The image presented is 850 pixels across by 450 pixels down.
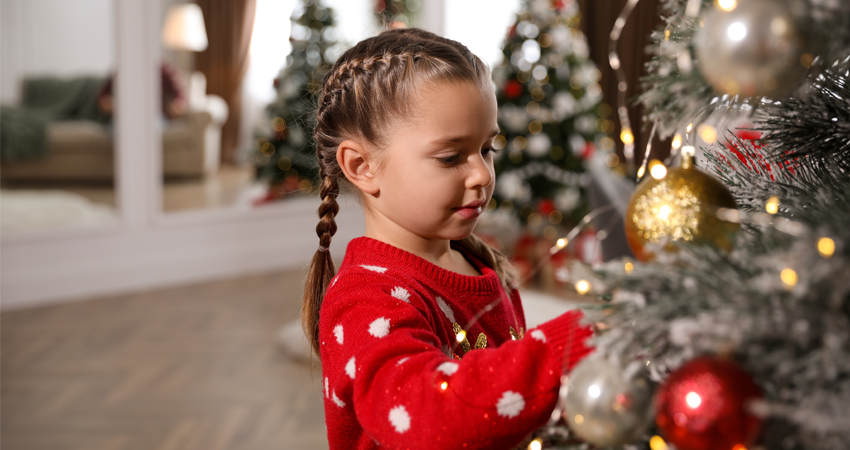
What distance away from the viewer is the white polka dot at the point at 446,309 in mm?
1010

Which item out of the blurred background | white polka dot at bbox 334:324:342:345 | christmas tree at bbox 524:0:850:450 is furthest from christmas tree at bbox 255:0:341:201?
christmas tree at bbox 524:0:850:450

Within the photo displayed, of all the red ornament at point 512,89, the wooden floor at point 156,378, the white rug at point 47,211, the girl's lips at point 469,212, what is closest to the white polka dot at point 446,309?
the girl's lips at point 469,212

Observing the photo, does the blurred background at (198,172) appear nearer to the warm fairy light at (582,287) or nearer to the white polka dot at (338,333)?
the white polka dot at (338,333)

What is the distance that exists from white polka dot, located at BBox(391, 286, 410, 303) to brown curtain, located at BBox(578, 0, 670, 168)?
84.9 inches

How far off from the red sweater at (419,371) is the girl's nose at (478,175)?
16 cm

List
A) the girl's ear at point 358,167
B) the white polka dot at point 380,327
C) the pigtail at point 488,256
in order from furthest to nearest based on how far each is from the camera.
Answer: the pigtail at point 488,256
the girl's ear at point 358,167
the white polka dot at point 380,327

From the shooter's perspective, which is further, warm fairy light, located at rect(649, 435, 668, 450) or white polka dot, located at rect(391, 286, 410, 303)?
white polka dot, located at rect(391, 286, 410, 303)

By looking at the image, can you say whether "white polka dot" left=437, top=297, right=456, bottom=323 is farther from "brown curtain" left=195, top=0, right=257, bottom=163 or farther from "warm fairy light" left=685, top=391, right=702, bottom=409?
"brown curtain" left=195, top=0, right=257, bottom=163

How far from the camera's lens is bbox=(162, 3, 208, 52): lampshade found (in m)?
4.15

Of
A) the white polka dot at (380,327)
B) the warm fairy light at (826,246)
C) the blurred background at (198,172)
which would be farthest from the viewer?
the blurred background at (198,172)

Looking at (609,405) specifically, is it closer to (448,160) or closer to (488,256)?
(448,160)

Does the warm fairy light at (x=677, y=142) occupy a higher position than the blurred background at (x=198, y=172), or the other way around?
the warm fairy light at (x=677, y=142)

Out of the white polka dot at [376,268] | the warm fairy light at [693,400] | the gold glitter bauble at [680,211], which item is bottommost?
the white polka dot at [376,268]

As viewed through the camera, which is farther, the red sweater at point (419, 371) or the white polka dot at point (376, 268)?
the white polka dot at point (376, 268)
